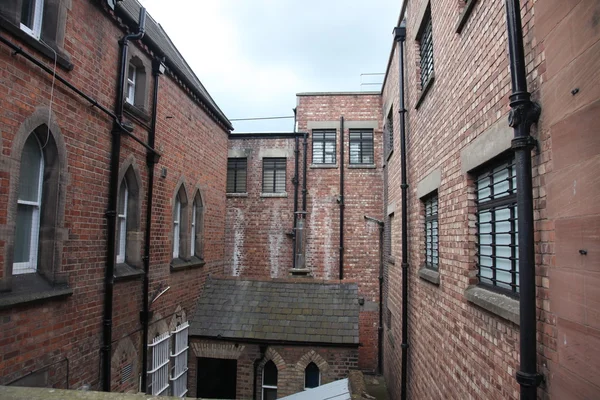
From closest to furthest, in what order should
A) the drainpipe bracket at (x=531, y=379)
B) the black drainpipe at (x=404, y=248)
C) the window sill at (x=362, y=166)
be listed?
the drainpipe bracket at (x=531, y=379)
the black drainpipe at (x=404, y=248)
the window sill at (x=362, y=166)

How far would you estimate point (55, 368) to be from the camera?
510 centimetres

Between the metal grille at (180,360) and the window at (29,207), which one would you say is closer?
the window at (29,207)

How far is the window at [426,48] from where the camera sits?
23.4ft

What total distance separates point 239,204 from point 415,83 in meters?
8.97

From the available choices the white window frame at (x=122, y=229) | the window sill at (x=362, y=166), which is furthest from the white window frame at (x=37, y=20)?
the window sill at (x=362, y=166)

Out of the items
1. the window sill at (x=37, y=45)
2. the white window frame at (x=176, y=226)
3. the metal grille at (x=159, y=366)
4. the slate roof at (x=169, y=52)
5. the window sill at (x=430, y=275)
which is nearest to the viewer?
the window sill at (x=37, y=45)

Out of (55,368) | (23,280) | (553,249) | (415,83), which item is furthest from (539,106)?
(55,368)

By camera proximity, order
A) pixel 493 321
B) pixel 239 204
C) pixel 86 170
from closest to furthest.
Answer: pixel 493 321 → pixel 86 170 → pixel 239 204

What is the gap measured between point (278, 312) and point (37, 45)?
295 inches

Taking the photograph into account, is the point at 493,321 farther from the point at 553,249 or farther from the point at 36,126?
the point at 36,126

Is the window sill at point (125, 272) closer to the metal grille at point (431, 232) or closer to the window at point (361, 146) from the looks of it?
the metal grille at point (431, 232)

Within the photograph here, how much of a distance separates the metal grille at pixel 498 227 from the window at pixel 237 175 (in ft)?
38.2

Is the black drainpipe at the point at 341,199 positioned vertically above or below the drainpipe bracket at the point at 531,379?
above

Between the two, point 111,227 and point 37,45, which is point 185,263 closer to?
point 111,227
